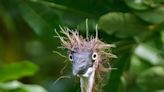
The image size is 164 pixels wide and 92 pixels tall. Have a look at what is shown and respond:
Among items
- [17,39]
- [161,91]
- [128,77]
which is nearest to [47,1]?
[161,91]

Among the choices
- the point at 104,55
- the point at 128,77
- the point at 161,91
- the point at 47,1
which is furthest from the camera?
the point at 128,77

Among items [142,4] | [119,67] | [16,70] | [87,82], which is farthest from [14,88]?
[87,82]

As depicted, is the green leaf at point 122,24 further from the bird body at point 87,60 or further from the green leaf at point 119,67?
the bird body at point 87,60

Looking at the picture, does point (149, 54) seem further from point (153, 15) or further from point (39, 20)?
point (39, 20)

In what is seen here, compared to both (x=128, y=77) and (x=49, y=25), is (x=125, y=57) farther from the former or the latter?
(x=128, y=77)

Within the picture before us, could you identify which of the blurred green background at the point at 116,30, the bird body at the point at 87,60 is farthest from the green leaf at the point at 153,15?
the bird body at the point at 87,60

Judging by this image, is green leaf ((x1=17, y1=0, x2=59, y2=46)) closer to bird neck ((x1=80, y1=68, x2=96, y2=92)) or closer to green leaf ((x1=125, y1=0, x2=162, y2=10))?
green leaf ((x1=125, y1=0, x2=162, y2=10))
